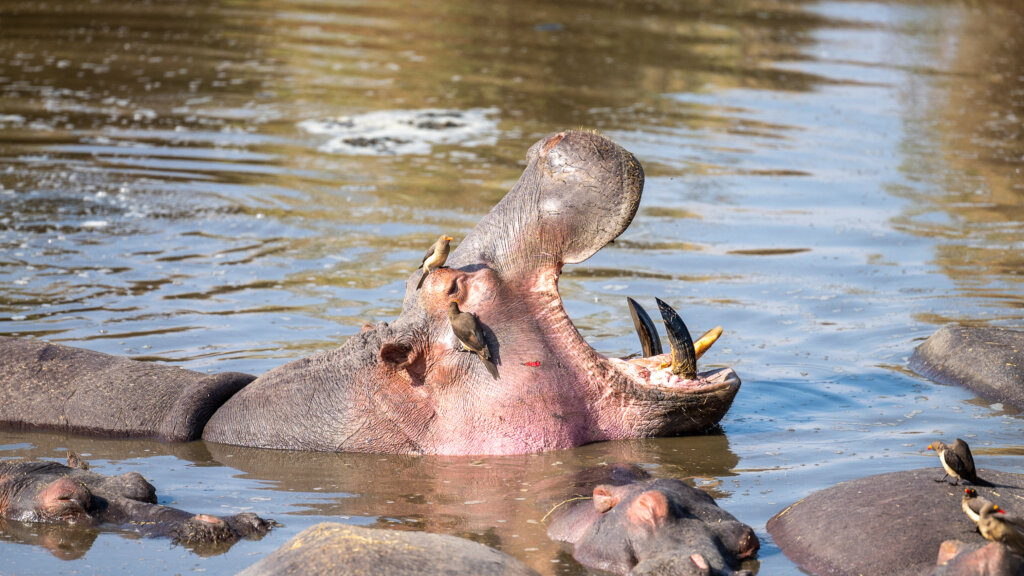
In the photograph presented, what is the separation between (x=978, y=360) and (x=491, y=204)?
5.69m

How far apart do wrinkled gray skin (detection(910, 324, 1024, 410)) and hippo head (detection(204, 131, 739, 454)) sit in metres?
2.00

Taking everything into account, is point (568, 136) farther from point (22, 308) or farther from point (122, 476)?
point (22, 308)

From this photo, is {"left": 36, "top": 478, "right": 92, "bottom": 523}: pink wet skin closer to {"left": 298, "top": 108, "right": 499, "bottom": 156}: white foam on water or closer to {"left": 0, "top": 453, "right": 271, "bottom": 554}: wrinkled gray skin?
{"left": 0, "top": 453, "right": 271, "bottom": 554}: wrinkled gray skin

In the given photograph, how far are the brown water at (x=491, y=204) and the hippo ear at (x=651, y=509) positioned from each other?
334mm

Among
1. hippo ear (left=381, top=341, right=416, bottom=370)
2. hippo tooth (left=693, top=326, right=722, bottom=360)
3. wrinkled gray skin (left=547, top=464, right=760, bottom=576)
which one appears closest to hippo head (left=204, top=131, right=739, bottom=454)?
hippo ear (left=381, top=341, right=416, bottom=370)

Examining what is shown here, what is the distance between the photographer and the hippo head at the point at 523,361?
627 cm

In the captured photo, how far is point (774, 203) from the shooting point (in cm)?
1299

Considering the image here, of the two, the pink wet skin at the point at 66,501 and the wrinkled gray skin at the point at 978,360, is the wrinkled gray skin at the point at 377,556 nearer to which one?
the pink wet skin at the point at 66,501

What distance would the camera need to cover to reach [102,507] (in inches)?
232

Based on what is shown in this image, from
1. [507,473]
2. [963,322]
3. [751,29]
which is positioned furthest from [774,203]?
[751,29]

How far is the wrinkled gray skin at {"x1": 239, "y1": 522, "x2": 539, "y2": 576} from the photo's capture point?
15.4 ft

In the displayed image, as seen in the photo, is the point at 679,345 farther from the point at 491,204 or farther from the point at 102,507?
the point at 491,204

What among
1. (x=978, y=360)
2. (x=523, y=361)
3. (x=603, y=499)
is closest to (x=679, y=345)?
(x=523, y=361)

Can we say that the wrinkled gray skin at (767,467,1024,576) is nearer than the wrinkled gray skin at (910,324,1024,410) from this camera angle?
Yes
